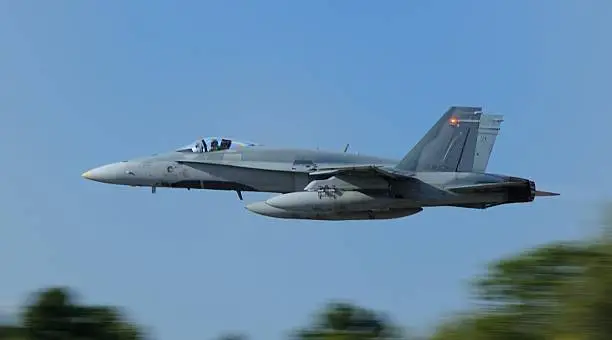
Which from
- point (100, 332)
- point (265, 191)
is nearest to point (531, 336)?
point (100, 332)

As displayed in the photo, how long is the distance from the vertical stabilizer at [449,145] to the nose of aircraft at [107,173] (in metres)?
9.98

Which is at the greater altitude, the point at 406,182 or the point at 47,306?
the point at 406,182

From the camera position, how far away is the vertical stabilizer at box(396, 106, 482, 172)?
1567 inches

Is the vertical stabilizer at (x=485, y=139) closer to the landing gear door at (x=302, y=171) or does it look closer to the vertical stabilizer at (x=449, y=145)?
the vertical stabilizer at (x=449, y=145)

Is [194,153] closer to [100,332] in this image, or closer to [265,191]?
[265,191]

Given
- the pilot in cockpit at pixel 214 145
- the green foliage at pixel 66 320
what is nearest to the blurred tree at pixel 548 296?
the green foliage at pixel 66 320

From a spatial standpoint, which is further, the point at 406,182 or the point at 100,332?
the point at 406,182

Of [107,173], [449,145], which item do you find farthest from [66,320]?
[449,145]

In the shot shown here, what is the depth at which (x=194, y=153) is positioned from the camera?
41.8 metres

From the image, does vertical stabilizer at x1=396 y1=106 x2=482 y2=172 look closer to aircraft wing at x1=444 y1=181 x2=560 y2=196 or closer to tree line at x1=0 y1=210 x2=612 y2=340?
aircraft wing at x1=444 y1=181 x2=560 y2=196

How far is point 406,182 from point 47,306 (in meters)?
13.2

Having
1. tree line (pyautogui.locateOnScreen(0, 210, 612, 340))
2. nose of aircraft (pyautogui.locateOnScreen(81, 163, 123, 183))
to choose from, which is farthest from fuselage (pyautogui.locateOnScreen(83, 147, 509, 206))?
tree line (pyautogui.locateOnScreen(0, 210, 612, 340))

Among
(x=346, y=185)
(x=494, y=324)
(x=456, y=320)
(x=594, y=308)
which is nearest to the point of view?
(x=594, y=308)

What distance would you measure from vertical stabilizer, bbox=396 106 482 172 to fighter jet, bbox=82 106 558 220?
1.3 inches
